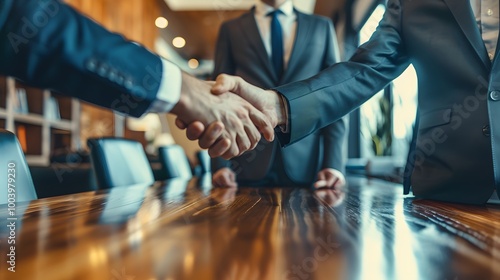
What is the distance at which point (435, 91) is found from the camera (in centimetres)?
89

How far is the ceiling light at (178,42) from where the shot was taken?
7.75 meters

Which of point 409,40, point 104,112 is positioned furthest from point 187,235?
point 104,112

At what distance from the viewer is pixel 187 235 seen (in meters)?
0.46

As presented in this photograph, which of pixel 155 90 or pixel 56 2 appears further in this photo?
pixel 155 90

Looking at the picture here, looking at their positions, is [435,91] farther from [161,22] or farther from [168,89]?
[161,22]

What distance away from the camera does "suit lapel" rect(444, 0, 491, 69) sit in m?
0.81

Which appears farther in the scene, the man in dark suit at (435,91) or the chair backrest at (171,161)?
the chair backrest at (171,161)

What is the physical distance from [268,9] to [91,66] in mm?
931

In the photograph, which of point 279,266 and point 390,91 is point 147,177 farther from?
point 390,91

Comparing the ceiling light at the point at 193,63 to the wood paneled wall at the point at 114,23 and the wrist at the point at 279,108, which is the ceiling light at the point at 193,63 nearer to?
the wood paneled wall at the point at 114,23

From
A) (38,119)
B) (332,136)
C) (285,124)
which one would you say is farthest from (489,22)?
(38,119)

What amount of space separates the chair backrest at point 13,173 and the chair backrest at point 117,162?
0.30 meters

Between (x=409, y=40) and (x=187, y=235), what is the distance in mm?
749

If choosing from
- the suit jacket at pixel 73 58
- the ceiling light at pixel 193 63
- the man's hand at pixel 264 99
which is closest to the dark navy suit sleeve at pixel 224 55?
the man's hand at pixel 264 99
